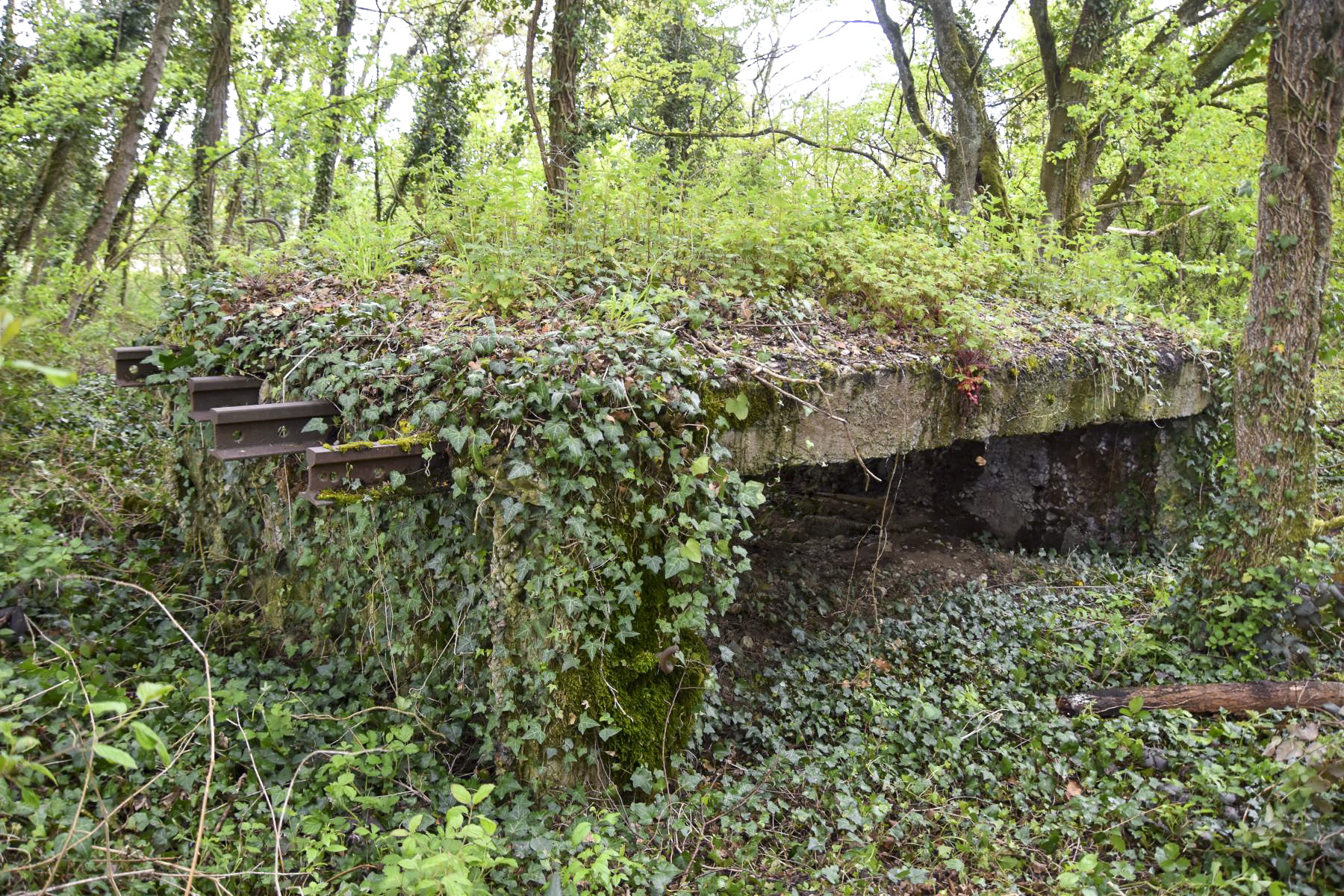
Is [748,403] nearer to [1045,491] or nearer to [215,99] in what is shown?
[1045,491]

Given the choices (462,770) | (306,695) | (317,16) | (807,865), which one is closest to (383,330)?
(306,695)

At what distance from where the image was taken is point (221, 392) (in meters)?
4.67

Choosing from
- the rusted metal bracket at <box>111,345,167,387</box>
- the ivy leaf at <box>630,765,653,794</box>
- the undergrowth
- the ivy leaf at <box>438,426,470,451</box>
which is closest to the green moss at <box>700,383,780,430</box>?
the ivy leaf at <box>438,426,470,451</box>

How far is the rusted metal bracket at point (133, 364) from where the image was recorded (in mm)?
5094

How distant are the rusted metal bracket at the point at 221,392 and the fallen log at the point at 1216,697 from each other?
18.0 feet

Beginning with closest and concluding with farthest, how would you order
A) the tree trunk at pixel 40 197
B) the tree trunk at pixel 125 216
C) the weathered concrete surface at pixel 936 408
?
the weathered concrete surface at pixel 936 408
the tree trunk at pixel 125 216
the tree trunk at pixel 40 197

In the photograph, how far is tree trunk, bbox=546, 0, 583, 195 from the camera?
8391mm

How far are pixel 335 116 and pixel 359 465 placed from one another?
9699 mm

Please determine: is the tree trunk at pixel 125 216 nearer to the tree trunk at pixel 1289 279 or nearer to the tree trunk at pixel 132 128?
the tree trunk at pixel 132 128

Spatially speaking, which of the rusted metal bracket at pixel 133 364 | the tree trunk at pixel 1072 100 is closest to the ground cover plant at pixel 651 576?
the rusted metal bracket at pixel 133 364

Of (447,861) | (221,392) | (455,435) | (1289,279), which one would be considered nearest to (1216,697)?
(1289,279)

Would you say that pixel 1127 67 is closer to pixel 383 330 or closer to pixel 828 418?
pixel 828 418

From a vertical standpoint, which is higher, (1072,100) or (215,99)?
(1072,100)

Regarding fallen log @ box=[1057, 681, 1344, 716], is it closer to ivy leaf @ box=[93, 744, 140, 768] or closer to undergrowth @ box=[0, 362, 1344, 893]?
undergrowth @ box=[0, 362, 1344, 893]
